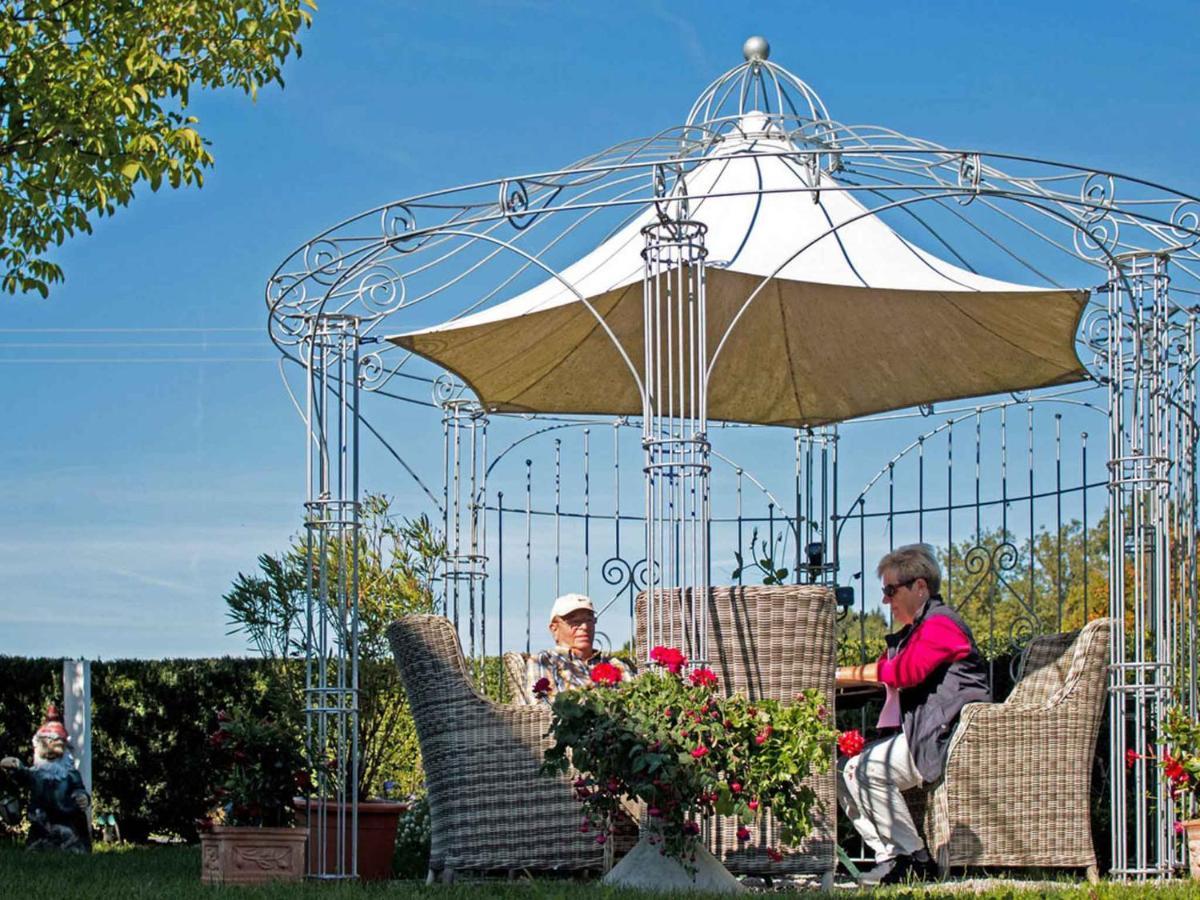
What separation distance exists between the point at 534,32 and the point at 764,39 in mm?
1666

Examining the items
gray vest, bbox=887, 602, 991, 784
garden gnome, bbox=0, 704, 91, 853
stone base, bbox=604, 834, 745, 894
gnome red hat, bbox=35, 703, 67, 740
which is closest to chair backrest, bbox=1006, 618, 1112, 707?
gray vest, bbox=887, 602, 991, 784

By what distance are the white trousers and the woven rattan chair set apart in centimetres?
54

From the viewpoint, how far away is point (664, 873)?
4.94 meters

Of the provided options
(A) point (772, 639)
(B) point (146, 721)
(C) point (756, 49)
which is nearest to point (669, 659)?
(A) point (772, 639)

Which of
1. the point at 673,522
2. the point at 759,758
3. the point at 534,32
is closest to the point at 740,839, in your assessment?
the point at 759,758

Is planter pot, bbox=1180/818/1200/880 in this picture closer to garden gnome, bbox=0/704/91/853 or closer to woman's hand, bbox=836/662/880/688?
woman's hand, bbox=836/662/880/688

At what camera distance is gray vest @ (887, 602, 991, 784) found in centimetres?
571

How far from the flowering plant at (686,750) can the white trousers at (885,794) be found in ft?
2.53

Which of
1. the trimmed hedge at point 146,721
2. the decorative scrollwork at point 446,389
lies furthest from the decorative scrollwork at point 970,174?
the trimmed hedge at point 146,721

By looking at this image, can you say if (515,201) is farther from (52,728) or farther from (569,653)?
(52,728)

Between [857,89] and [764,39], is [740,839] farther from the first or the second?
[764,39]

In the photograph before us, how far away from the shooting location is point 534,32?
20.5ft

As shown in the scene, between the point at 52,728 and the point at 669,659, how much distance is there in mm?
4882

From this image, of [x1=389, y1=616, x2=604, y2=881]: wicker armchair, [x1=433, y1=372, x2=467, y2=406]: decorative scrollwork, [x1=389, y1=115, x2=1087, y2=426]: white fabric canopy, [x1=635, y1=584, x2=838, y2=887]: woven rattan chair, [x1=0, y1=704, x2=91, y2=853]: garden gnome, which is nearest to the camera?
[x1=635, y1=584, x2=838, y2=887]: woven rattan chair
